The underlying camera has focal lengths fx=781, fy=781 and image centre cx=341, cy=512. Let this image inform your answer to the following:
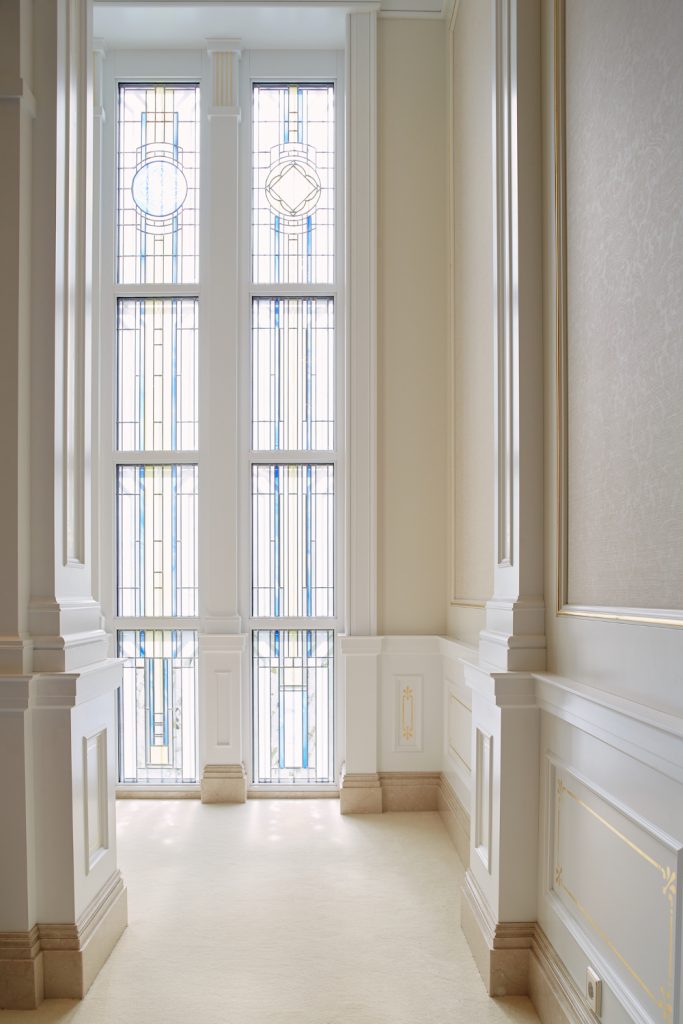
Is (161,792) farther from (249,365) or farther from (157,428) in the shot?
(249,365)

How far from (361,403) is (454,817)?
2.33 m

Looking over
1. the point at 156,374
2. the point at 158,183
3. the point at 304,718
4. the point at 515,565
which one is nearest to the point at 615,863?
the point at 515,565

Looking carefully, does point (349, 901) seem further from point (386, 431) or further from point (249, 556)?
point (386, 431)

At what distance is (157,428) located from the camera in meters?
4.91

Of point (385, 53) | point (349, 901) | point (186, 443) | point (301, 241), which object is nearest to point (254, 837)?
point (349, 901)

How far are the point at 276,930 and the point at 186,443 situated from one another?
2.87 m

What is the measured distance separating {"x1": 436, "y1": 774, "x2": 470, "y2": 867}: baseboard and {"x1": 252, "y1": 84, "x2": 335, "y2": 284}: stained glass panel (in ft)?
10.3

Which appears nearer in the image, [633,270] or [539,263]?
[633,270]

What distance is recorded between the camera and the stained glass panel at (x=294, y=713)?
4828mm

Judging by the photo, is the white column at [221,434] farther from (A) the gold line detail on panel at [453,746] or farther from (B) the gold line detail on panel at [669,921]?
(B) the gold line detail on panel at [669,921]

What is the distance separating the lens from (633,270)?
6.33 ft

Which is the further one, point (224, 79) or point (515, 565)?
point (224, 79)

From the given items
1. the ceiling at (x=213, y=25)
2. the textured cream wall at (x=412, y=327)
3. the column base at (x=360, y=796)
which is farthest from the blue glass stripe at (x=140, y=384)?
the column base at (x=360, y=796)

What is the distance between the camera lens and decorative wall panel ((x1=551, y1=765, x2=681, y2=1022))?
163cm
